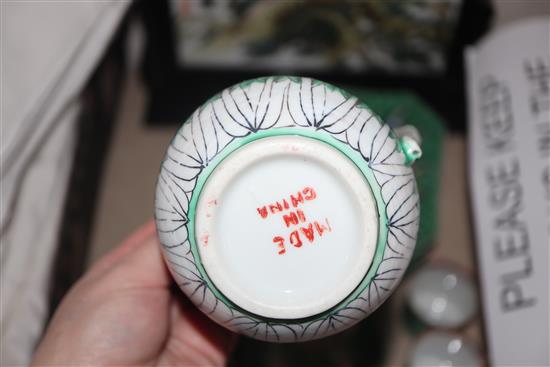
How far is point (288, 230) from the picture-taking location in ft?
1.56

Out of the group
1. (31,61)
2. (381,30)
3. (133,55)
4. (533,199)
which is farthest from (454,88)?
(31,61)

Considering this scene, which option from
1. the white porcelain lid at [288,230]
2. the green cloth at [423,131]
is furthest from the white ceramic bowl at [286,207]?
the green cloth at [423,131]

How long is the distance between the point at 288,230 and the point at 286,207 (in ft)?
0.06

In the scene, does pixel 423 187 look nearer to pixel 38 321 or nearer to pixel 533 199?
pixel 533 199

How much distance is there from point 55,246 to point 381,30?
0.59 meters

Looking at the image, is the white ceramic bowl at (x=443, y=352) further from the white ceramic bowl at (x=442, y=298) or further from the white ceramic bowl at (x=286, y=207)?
the white ceramic bowl at (x=286, y=207)

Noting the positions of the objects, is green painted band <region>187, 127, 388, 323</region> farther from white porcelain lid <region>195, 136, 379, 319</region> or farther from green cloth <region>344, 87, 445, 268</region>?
green cloth <region>344, 87, 445, 268</region>

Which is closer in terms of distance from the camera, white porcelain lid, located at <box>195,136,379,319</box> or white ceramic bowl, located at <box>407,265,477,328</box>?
white porcelain lid, located at <box>195,136,379,319</box>

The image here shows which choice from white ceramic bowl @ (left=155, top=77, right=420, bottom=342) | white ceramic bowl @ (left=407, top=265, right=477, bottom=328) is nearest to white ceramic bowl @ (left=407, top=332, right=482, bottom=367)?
white ceramic bowl @ (left=407, top=265, right=477, bottom=328)

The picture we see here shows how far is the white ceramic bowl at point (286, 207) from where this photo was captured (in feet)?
1.51

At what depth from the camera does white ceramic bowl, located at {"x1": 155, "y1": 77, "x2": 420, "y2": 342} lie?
1.51 ft

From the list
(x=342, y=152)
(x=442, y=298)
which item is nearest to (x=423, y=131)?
(x=442, y=298)

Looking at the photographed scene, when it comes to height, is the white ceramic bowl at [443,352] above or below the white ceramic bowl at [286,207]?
below

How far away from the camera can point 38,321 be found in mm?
696
